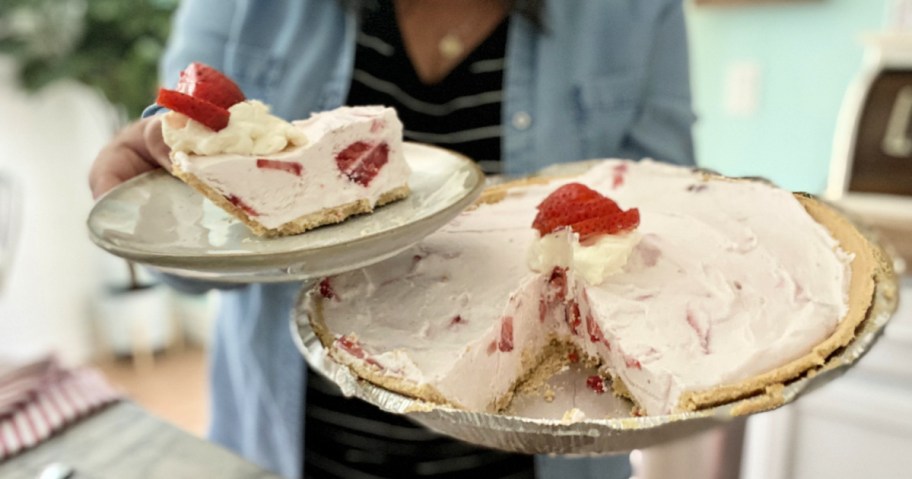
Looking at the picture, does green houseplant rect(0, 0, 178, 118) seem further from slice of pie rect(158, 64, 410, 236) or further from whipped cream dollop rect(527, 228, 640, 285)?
whipped cream dollop rect(527, 228, 640, 285)

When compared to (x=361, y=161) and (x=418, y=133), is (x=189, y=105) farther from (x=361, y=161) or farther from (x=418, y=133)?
(x=418, y=133)

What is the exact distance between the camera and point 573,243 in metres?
0.70

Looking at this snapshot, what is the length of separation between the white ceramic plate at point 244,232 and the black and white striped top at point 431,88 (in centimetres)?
27

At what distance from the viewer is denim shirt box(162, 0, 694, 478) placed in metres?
1.02

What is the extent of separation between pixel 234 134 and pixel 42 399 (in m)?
0.56

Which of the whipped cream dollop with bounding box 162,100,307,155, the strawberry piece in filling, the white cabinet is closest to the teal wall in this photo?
the white cabinet

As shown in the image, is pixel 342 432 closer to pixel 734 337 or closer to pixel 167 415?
pixel 734 337

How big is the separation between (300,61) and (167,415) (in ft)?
6.72

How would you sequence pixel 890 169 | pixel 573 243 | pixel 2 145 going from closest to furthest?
pixel 573 243
pixel 890 169
pixel 2 145

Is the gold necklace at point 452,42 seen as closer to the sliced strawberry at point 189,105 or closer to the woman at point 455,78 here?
the woman at point 455,78

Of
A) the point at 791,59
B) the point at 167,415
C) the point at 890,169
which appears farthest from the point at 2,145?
the point at 890,169

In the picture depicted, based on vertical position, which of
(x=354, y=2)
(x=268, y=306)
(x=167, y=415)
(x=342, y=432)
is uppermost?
(x=354, y=2)

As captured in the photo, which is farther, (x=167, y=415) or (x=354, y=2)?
(x=167, y=415)

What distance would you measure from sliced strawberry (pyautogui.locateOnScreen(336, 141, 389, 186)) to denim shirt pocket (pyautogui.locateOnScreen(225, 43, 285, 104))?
335mm
